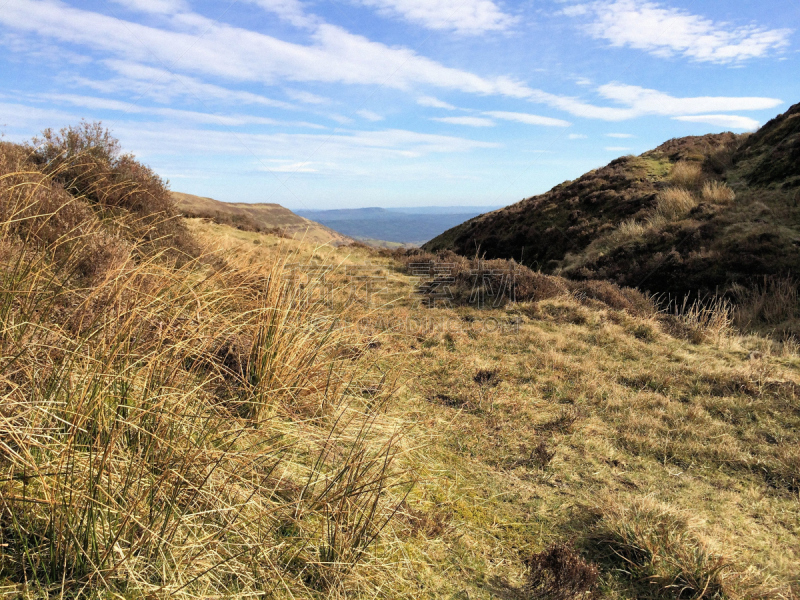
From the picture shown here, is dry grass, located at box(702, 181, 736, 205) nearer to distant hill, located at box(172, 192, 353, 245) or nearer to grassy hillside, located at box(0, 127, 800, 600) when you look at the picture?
grassy hillside, located at box(0, 127, 800, 600)

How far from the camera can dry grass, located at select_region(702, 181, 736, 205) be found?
1589 centimetres

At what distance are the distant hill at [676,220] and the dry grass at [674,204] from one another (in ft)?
0.12

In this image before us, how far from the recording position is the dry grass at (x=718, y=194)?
1589 centimetres

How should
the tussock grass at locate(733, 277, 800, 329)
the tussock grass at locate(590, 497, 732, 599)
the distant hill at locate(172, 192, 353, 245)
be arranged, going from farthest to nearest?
1. the tussock grass at locate(733, 277, 800, 329)
2. the distant hill at locate(172, 192, 353, 245)
3. the tussock grass at locate(590, 497, 732, 599)

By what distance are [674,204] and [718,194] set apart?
145 centimetres

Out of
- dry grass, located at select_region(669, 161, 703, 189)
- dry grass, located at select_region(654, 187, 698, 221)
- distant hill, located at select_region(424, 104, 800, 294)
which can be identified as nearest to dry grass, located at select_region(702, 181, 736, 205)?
distant hill, located at select_region(424, 104, 800, 294)

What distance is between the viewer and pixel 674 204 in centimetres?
1698

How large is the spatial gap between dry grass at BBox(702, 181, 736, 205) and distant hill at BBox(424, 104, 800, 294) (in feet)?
0.13

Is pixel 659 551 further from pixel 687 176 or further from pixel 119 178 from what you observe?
pixel 687 176

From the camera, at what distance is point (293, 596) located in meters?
1.79

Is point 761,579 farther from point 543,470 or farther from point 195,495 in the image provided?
point 195,495

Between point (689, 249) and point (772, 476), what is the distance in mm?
12442

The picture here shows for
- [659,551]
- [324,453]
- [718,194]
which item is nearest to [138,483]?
[324,453]

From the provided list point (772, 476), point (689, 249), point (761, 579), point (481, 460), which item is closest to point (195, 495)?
point (481, 460)
